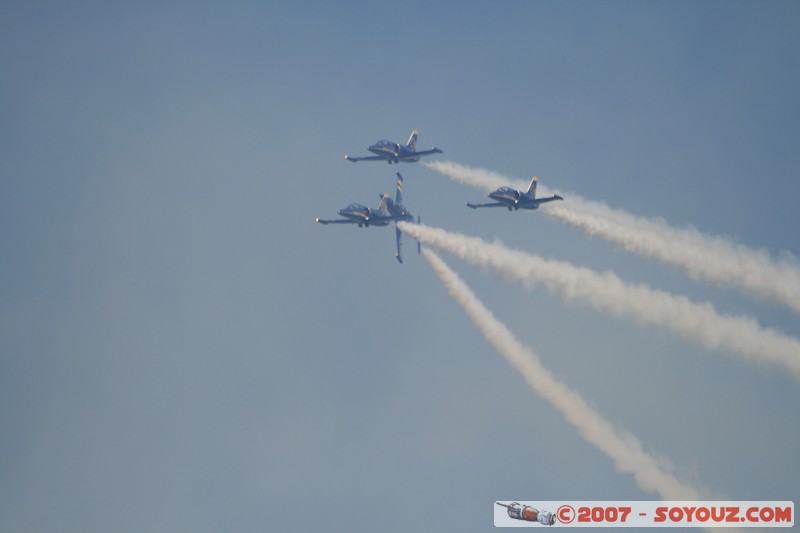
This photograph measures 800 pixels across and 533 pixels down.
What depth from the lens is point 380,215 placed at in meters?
132

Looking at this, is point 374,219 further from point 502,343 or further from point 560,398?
point 560,398

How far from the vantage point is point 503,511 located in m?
100

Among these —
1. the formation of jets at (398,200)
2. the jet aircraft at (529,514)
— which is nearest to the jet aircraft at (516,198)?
the formation of jets at (398,200)

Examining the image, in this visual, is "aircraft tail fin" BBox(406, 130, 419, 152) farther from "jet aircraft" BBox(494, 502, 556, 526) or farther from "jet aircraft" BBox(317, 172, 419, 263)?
"jet aircraft" BBox(494, 502, 556, 526)

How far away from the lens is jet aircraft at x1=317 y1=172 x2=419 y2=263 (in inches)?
5156

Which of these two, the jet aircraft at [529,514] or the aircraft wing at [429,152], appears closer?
the jet aircraft at [529,514]

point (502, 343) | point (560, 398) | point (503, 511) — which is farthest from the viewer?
point (502, 343)

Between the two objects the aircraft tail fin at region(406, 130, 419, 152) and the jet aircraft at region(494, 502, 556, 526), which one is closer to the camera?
the jet aircraft at region(494, 502, 556, 526)

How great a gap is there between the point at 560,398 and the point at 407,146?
108 feet

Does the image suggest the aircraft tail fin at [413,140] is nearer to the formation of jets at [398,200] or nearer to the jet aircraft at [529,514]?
the formation of jets at [398,200]

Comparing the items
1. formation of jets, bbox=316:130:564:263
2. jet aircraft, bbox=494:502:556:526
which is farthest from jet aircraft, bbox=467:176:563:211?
jet aircraft, bbox=494:502:556:526

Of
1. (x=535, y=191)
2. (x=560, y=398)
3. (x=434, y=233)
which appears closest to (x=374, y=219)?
(x=434, y=233)

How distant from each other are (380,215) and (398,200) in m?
6.12

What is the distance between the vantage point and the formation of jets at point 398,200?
A: 4931 inches
